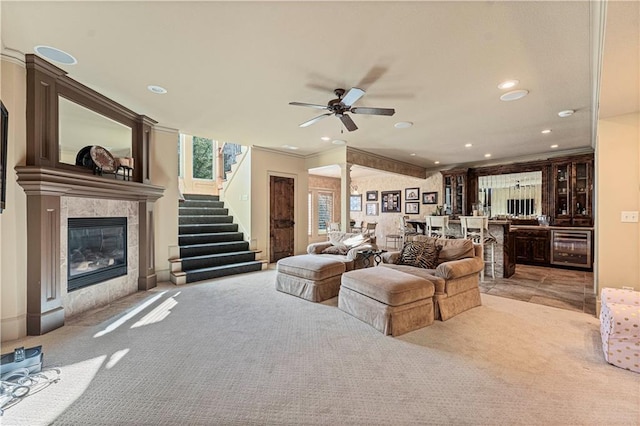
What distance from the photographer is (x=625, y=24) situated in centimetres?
172

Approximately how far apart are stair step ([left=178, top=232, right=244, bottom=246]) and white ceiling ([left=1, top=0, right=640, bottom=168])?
7.82 feet

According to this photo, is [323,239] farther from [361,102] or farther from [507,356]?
[507,356]

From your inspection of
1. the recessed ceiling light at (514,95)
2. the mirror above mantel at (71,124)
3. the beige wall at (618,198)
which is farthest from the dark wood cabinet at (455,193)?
the mirror above mantel at (71,124)

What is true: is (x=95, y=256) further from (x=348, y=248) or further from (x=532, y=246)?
(x=532, y=246)

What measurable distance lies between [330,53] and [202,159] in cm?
694

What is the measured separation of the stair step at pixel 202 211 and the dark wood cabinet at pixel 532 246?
22.3 ft

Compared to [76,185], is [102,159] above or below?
above

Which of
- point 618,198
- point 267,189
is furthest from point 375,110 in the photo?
point 267,189

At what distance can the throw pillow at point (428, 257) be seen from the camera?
3672mm

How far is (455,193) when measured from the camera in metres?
7.75

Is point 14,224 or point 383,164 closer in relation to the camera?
point 14,224

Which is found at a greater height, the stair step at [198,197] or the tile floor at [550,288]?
the stair step at [198,197]

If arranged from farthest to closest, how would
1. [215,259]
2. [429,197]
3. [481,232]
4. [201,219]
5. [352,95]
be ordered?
[429,197]
[201,219]
[215,259]
[481,232]
[352,95]

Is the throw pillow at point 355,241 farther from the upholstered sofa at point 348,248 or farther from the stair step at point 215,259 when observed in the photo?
the stair step at point 215,259
